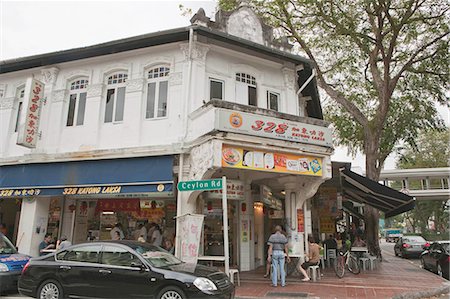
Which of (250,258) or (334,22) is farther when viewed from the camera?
(334,22)

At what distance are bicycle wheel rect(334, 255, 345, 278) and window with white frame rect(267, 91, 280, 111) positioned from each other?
5777 millimetres

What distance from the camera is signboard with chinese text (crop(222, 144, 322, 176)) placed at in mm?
9562

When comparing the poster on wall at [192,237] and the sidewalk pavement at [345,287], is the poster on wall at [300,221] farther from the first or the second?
the poster on wall at [192,237]

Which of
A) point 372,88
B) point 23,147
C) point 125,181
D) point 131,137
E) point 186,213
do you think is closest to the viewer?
point 186,213

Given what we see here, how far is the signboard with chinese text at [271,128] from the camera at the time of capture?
9562 millimetres

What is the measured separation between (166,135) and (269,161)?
3568mm

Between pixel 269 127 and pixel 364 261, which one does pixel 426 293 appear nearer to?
pixel 364 261

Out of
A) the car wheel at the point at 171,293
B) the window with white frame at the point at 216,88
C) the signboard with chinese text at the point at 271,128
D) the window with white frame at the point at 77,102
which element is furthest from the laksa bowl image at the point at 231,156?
the window with white frame at the point at 77,102

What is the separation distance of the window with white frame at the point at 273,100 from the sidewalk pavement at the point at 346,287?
19.8ft

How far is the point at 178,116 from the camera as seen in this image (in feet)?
37.1

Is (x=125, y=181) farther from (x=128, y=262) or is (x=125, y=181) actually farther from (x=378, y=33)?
(x=378, y=33)

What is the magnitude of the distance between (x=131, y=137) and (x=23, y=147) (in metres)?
4.63

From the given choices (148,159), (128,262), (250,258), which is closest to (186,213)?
(148,159)

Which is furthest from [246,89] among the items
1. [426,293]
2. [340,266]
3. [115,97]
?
[426,293]
